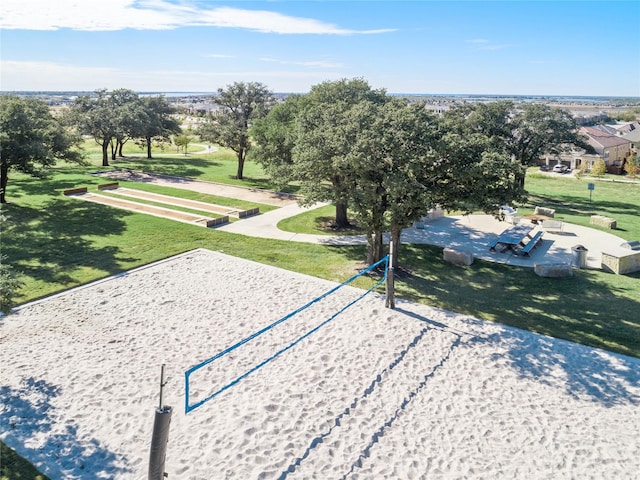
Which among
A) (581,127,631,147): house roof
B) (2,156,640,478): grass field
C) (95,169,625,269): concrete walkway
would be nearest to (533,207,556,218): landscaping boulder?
(2,156,640,478): grass field

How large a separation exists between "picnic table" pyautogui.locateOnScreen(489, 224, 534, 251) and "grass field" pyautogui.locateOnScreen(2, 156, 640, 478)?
1.87 metres

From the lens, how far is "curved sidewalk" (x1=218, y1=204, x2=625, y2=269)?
19.4m

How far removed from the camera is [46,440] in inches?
330

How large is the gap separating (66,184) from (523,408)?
31997 mm

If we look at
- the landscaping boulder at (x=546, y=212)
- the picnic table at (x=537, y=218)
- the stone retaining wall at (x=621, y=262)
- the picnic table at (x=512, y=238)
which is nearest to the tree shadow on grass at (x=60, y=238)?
the picnic table at (x=512, y=238)

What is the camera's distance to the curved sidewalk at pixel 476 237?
19.4m

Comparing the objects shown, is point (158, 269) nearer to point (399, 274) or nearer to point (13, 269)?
point (13, 269)

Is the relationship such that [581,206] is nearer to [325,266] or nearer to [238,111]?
[325,266]

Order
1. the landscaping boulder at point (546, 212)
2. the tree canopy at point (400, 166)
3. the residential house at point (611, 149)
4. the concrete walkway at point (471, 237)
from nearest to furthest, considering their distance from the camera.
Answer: the tree canopy at point (400, 166)
the concrete walkway at point (471, 237)
the landscaping boulder at point (546, 212)
the residential house at point (611, 149)

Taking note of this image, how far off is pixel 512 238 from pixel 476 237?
238 cm

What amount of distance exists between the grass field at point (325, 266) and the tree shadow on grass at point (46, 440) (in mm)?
5500

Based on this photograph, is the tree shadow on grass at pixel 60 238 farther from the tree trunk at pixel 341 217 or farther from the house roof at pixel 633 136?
the house roof at pixel 633 136

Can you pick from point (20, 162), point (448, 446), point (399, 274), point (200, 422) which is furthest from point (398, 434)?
point (20, 162)

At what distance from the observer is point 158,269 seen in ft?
55.5
